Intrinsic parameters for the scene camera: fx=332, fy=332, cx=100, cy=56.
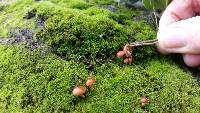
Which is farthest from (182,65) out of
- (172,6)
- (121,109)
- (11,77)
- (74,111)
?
(11,77)

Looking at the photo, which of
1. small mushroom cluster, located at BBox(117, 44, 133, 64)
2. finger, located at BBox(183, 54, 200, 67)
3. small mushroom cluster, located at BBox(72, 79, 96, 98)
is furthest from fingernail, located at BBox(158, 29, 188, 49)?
small mushroom cluster, located at BBox(72, 79, 96, 98)

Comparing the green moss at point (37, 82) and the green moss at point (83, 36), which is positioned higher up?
the green moss at point (83, 36)

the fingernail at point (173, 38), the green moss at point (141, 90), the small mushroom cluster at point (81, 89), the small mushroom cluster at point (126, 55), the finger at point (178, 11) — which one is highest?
the finger at point (178, 11)

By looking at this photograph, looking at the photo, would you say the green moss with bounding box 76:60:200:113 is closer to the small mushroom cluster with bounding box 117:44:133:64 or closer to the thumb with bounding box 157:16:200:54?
the small mushroom cluster with bounding box 117:44:133:64

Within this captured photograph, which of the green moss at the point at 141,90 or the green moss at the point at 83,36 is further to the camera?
the green moss at the point at 83,36

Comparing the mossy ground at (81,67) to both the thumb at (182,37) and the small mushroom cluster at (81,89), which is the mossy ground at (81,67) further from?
the thumb at (182,37)

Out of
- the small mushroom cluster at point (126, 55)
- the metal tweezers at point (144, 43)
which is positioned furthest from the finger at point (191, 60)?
the small mushroom cluster at point (126, 55)
